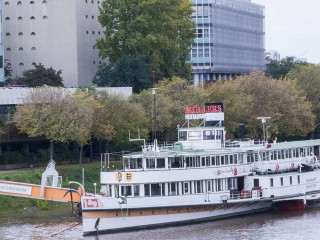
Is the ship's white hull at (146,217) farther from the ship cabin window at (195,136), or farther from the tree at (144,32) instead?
the tree at (144,32)

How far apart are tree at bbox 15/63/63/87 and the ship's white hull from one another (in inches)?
1646

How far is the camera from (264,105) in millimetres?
88688

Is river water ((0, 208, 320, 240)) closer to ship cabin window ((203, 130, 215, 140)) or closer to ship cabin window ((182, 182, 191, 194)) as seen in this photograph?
ship cabin window ((182, 182, 191, 194))

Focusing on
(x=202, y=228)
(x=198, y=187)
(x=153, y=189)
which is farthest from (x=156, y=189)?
(x=202, y=228)

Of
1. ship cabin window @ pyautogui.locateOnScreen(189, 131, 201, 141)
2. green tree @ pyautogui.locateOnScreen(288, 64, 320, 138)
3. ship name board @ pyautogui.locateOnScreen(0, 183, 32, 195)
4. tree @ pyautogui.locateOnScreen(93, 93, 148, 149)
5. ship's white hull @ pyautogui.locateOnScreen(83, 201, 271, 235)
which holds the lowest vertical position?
ship's white hull @ pyautogui.locateOnScreen(83, 201, 271, 235)

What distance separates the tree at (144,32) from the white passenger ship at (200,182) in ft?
128

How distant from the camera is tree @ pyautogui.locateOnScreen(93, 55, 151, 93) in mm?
93812

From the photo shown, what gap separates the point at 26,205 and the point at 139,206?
14889mm

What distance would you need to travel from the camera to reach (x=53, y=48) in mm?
101000

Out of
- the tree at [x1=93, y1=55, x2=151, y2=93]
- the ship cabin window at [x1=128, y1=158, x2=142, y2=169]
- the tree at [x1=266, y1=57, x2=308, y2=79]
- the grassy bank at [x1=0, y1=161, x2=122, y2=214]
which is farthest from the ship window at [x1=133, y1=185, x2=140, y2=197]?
the tree at [x1=266, y1=57, x2=308, y2=79]

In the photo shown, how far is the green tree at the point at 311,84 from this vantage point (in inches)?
3986

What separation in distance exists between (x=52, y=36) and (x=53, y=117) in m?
34.0

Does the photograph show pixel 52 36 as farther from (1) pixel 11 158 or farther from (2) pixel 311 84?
(2) pixel 311 84

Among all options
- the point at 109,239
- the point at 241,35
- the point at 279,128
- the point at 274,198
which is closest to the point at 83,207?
the point at 109,239
